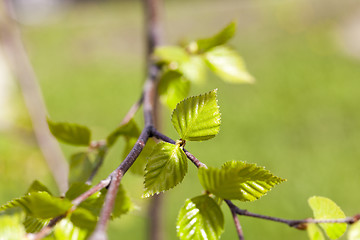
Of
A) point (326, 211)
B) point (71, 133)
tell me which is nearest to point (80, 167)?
point (71, 133)

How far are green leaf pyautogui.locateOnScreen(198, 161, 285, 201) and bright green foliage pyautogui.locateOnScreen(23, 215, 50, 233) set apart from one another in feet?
0.67

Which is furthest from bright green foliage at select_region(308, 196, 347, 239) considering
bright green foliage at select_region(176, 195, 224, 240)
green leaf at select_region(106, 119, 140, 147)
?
green leaf at select_region(106, 119, 140, 147)

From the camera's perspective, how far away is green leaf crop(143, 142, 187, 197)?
0.47m

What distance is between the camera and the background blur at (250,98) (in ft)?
9.39

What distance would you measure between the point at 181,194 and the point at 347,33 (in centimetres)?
438

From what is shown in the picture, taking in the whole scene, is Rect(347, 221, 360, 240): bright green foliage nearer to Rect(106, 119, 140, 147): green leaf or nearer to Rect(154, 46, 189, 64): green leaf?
Rect(106, 119, 140, 147): green leaf

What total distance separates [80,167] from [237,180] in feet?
1.15

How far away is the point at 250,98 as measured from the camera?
4.63 meters

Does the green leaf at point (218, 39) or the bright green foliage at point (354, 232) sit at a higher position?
the green leaf at point (218, 39)

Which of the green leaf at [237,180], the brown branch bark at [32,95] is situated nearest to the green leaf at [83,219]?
the green leaf at [237,180]

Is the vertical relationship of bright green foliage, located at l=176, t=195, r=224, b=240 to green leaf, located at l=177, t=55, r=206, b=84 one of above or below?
below

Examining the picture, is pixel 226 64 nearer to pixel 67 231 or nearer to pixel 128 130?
pixel 128 130

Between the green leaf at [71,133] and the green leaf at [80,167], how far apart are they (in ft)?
0.09

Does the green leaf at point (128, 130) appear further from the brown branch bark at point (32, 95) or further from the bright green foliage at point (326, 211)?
the brown branch bark at point (32, 95)
